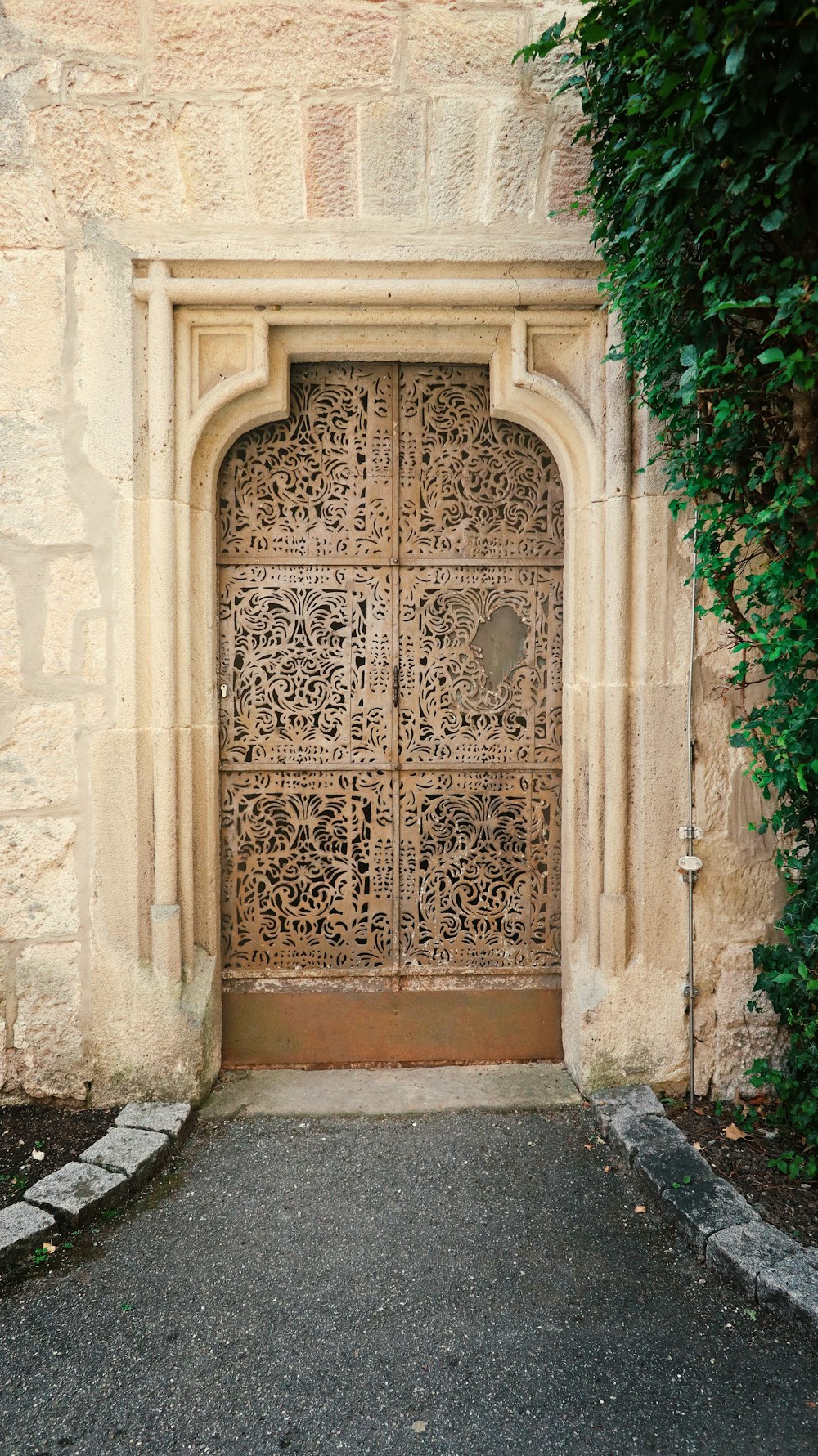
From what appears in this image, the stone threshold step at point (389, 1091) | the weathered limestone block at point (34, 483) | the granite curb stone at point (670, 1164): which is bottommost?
the stone threshold step at point (389, 1091)

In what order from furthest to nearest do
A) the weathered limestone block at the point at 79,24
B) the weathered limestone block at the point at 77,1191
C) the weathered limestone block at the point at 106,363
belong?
the weathered limestone block at the point at 106,363
the weathered limestone block at the point at 79,24
the weathered limestone block at the point at 77,1191

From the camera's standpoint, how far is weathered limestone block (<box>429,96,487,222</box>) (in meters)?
2.58

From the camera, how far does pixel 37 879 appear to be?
272 cm

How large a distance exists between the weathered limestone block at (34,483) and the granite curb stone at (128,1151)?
6.21 ft

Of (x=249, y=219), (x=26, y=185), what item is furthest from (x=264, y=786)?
(x=26, y=185)

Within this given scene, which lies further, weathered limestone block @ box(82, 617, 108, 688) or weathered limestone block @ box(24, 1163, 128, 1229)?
weathered limestone block @ box(82, 617, 108, 688)

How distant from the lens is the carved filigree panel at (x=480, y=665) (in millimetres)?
2975

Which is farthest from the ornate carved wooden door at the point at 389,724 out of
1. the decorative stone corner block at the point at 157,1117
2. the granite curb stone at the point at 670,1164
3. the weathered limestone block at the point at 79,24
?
the weathered limestone block at the point at 79,24

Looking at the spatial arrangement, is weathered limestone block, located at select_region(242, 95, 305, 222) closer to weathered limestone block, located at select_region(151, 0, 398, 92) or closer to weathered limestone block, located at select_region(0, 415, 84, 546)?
weathered limestone block, located at select_region(151, 0, 398, 92)

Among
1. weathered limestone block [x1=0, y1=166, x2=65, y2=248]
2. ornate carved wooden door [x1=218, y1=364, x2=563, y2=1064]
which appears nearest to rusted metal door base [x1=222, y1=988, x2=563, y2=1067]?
ornate carved wooden door [x1=218, y1=364, x2=563, y2=1064]

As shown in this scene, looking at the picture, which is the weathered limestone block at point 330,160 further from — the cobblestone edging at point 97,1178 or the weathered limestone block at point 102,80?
the cobblestone edging at point 97,1178

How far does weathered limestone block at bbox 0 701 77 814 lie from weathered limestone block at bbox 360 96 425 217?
1.94 metres

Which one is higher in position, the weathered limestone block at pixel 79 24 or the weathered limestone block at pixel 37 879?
the weathered limestone block at pixel 79 24

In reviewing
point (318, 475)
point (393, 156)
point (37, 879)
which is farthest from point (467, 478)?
point (37, 879)
